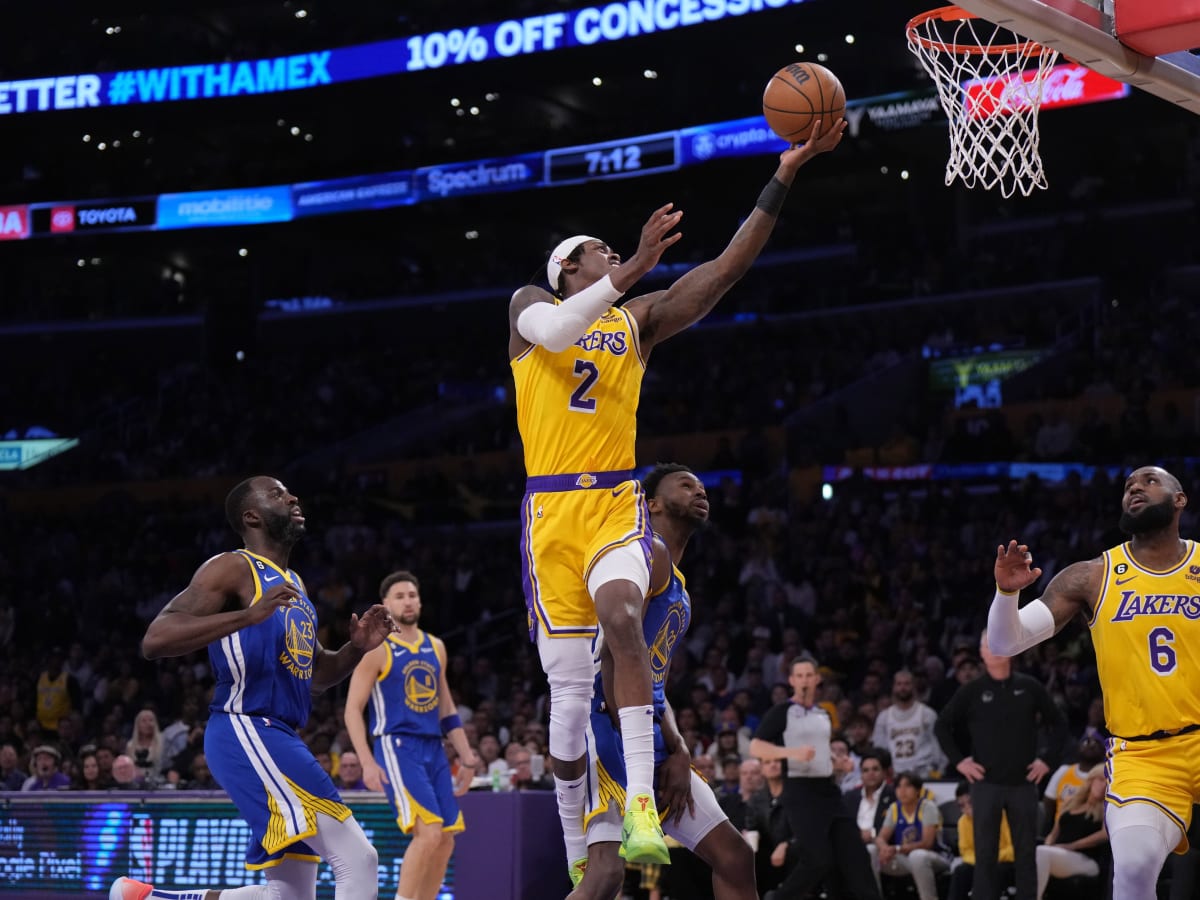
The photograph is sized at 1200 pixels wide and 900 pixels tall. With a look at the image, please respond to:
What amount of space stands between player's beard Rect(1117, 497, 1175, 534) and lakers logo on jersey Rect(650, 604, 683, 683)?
Result: 202 centimetres

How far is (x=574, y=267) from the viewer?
6.36 meters

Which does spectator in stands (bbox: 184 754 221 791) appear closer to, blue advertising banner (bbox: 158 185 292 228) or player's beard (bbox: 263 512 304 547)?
player's beard (bbox: 263 512 304 547)

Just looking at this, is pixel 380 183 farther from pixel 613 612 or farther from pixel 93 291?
pixel 613 612

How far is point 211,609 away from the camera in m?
6.32

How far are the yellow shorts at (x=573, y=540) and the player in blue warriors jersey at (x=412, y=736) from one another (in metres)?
4.01

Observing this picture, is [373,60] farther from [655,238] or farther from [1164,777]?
[1164,777]

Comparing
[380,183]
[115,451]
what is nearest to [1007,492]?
[380,183]

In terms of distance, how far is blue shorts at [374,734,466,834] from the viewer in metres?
9.92

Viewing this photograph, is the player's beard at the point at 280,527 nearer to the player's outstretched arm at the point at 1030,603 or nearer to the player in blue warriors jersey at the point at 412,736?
the player's outstretched arm at the point at 1030,603

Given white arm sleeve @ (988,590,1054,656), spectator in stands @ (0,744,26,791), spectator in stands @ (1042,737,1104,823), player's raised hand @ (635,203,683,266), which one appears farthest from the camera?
spectator in stands @ (0,744,26,791)

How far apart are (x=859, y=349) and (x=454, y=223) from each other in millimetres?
11533

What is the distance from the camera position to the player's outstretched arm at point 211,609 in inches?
240

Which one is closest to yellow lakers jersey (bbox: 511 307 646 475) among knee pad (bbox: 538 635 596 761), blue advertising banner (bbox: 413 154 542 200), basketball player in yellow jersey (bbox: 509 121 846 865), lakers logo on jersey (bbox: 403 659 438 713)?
basketball player in yellow jersey (bbox: 509 121 846 865)

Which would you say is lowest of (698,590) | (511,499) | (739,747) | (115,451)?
(739,747)
